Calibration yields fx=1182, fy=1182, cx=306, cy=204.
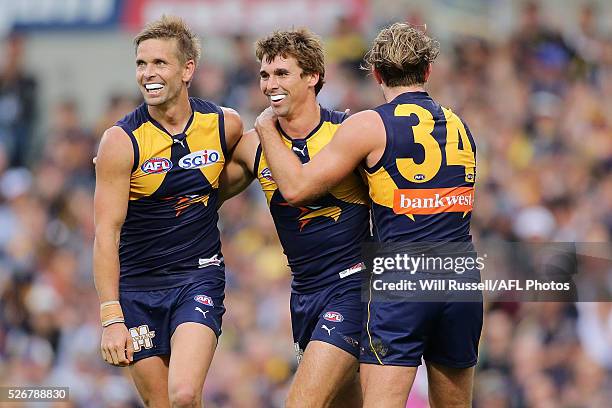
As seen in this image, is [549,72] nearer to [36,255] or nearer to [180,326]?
[36,255]

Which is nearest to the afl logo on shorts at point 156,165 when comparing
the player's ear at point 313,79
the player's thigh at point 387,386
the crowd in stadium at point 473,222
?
the player's ear at point 313,79

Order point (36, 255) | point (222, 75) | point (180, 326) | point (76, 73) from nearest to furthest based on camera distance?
point (180, 326), point (36, 255), point (222, 75), point (76, 73)

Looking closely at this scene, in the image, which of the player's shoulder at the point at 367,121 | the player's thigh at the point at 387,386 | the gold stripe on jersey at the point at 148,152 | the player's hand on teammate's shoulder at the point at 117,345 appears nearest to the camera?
the player's thigh at the point at 387,386

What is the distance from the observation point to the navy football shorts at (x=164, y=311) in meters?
7.24

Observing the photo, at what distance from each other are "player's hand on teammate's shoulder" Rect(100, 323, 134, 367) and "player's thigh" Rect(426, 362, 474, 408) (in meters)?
1.80

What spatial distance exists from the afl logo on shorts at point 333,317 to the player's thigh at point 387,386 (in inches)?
16.8

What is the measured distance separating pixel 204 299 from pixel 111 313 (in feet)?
1.90

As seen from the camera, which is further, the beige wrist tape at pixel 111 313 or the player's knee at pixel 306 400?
the beige wrist tape at pixel 111 313

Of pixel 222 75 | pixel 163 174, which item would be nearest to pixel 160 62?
pixel 163 174

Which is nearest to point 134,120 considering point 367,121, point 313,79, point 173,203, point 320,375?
point 173,203

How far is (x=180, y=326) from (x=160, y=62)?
5.32ft

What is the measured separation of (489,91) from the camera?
46.2ft

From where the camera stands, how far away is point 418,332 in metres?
6.76

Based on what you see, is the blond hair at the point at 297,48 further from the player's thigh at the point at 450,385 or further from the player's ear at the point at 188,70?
the player's thigh at the point at 450,385
